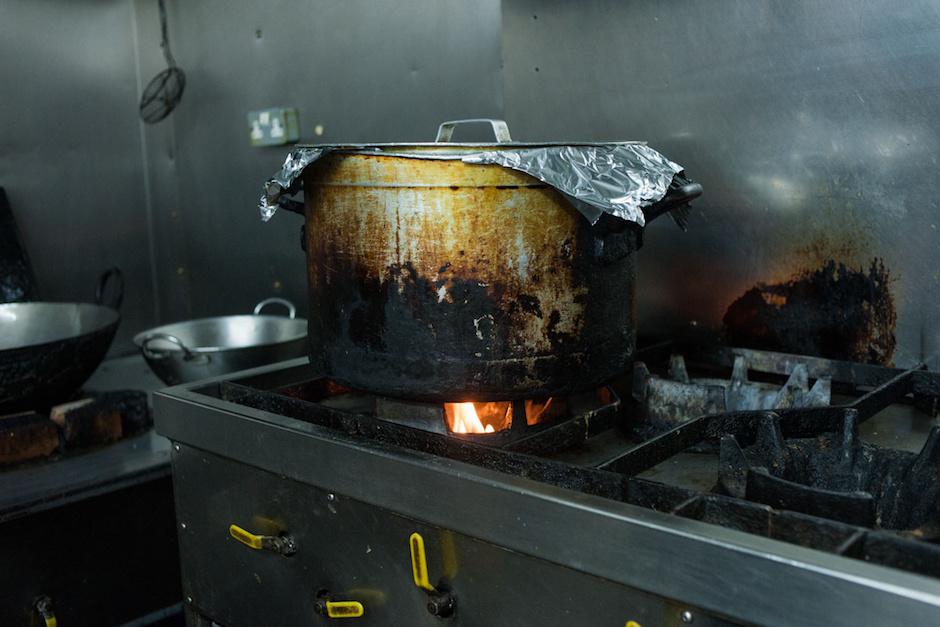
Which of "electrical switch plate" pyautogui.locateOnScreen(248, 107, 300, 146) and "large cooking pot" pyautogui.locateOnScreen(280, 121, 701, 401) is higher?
"electrical switch plate" pyautogui.locateOnScreen(248, 107, 300, 146)

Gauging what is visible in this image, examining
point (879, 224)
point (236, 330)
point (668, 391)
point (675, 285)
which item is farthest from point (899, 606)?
point (236, 330)

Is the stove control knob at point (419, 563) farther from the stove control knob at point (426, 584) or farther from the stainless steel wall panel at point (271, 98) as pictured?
the stainless steel wall panel at point (271, 98)

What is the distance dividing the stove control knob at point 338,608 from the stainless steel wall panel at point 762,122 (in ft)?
2.51

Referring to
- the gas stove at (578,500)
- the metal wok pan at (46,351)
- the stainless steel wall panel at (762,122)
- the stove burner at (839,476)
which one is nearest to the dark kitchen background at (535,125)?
the stainless steel wall panel at (762,122)

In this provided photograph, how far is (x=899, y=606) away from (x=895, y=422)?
61cm

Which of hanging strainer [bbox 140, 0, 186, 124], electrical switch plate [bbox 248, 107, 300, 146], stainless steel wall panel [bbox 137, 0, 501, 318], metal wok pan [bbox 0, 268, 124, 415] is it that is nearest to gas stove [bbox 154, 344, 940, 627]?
metal wok pan [bbox 0, 268, 124, 415]

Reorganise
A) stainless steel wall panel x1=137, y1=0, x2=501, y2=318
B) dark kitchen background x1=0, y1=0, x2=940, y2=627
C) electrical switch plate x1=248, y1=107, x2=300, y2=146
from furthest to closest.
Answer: electrical switch plate x1=248, y1=107, x2=300, y2=146 < stainless steel wall panel x1=137, y1=0, x2=501, y2=318 < dark kitchen background x1=0, y1=0, x2=940, y2=627

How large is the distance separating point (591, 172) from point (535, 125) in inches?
26.9

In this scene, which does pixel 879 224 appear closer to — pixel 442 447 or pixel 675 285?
pixel 675 285

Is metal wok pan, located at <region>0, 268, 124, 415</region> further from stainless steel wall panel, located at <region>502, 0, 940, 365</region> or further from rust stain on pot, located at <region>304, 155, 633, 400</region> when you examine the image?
stainless steel wall panel, located at <region>502, 0, 940, 365</region>

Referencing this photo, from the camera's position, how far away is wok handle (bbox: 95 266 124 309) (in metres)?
2.38

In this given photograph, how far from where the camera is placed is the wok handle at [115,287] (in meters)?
2.38

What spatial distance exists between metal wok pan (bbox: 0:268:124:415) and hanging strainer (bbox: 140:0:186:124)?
0.74m

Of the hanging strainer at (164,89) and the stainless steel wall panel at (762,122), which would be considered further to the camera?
the hanging strainer at (164,89)
